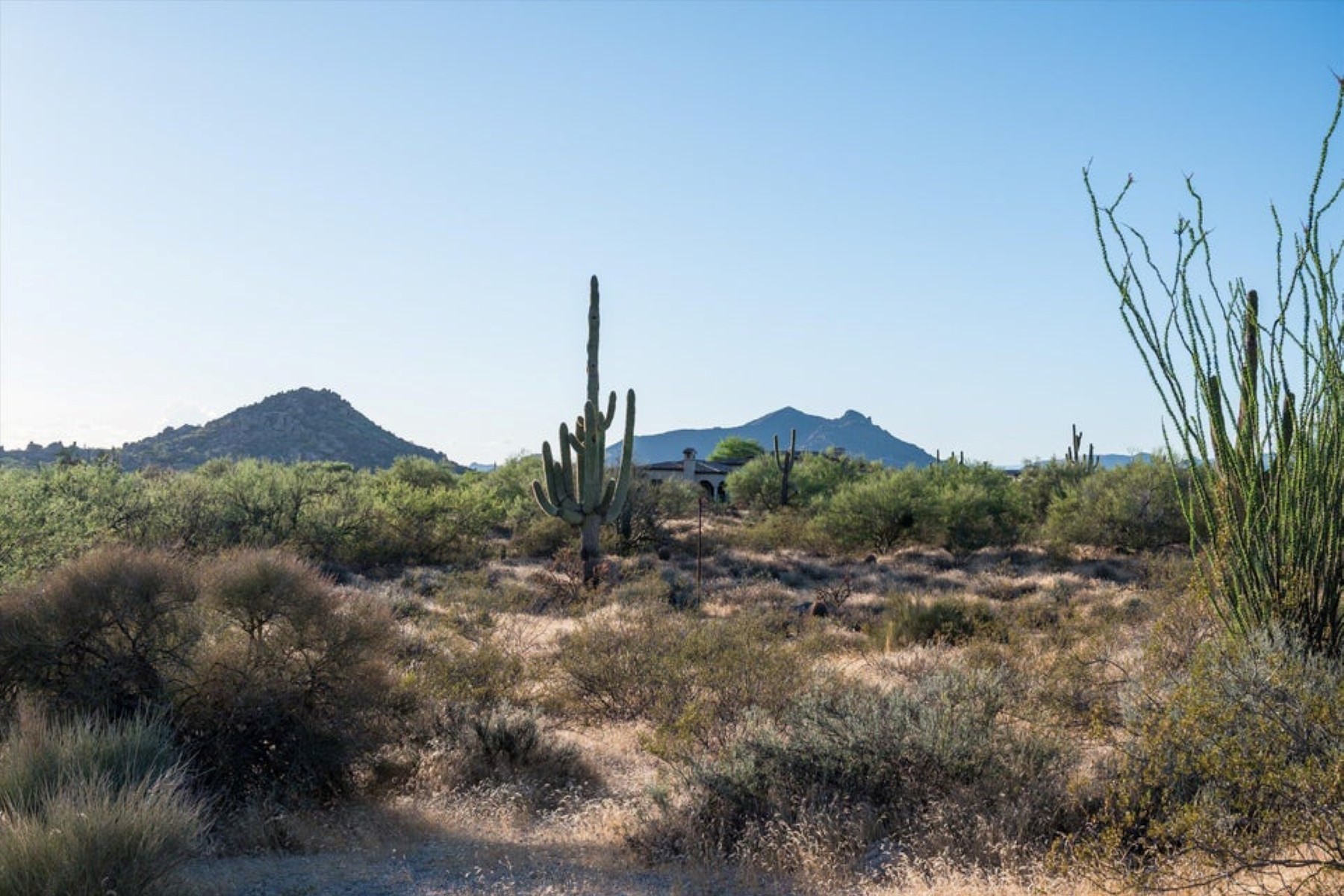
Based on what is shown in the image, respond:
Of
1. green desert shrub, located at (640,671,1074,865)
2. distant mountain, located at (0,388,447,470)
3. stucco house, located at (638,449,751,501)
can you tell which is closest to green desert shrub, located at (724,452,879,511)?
stucco house, located at (638,449,751,501)

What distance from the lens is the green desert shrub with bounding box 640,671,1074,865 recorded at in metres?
6.20

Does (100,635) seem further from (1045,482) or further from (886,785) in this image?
(1045,482)

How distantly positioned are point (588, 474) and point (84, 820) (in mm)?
16916

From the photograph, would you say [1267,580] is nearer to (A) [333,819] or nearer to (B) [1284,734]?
(B) [1284,734]

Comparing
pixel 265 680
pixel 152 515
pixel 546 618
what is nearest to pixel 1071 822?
pixel 265 680

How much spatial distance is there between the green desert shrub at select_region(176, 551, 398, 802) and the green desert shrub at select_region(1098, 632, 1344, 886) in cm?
528

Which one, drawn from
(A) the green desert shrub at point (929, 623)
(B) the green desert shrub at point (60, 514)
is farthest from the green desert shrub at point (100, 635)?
(A) the green desert shrub at point (929, 623)

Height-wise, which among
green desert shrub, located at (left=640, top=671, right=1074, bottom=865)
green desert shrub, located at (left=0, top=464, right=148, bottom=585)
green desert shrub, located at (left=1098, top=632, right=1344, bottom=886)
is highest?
green desert shrub, located at (left=0, top=464, right=148, bottom=585)

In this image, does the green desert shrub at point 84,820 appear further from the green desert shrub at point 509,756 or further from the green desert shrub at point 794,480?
the green desert shrub at point 794,480

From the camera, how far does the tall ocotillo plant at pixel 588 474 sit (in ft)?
70.9

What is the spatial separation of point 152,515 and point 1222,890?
1958 cm

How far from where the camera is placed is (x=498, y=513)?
28.5m

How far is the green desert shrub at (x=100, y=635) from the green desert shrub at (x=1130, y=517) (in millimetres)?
22038

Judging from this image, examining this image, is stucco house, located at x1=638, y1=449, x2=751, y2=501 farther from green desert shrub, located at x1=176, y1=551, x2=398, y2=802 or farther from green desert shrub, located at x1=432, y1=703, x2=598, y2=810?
green desert shrub, located at x1=176, y1=551, x2=398, y2=802
